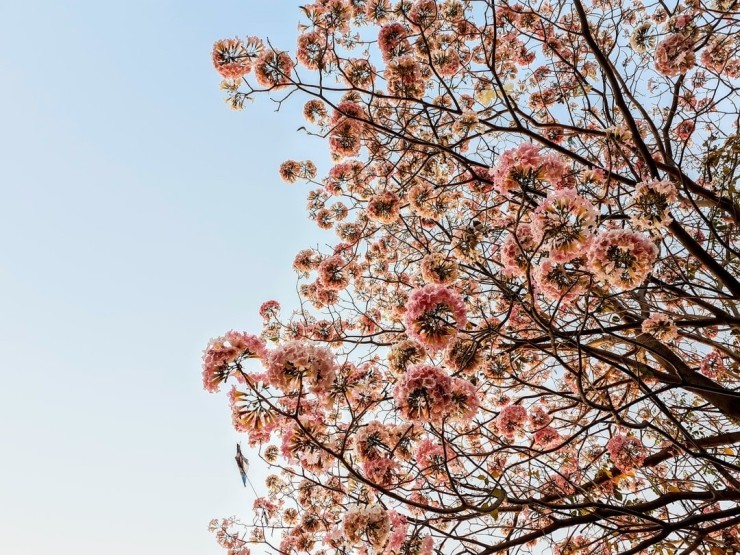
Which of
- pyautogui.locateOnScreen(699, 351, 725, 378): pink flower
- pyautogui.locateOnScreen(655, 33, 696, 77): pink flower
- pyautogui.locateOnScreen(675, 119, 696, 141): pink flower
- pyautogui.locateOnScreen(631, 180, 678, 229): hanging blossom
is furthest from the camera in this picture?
pyautogui.locateOnScreen(675, 119, 696, 141): pink flower

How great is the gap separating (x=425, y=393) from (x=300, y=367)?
768mm

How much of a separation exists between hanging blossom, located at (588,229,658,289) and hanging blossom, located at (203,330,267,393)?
2.01 m

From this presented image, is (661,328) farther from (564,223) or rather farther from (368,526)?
(368,526)

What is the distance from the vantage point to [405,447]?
386 cm

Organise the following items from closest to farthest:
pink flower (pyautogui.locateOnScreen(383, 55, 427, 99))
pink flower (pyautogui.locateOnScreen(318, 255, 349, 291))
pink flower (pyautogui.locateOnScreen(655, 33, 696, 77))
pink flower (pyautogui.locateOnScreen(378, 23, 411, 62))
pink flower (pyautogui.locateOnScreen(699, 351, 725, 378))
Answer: pink flower (pyautogui.locateOnScreen(655, 33, 696, 77)) → pink flower (pyautogui.locateOnScreen(383, 55, 427, 99)) → pink flower (pyautogui.locateOnScreen(378, 23, 411, 62)) → pink flower (pyautogui.locateOnScreen(699, 351, 725, 378)) → pink flower (pyautogui.locateOnScreen(318, 255, 349, 291))

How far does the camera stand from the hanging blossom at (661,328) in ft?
12.1

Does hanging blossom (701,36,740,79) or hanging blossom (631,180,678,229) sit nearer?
hanging blossom (631,180,678,229)

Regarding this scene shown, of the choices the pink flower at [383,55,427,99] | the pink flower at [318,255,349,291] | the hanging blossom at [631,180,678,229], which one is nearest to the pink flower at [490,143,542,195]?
the hanging blossom at [631,180,678,229]

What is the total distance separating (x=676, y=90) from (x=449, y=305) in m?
3.81

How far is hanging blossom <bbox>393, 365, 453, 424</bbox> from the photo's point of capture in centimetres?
262

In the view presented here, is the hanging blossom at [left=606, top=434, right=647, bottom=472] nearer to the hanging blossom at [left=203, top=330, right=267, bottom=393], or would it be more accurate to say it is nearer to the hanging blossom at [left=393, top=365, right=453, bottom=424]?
the hanging blossom at [left=393, top=365, right=453, bottom=424]

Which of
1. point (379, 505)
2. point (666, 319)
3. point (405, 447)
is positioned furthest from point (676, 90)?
point (379, 505)

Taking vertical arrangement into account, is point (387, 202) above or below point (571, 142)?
below

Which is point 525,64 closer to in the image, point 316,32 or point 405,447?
point 316,32
